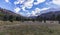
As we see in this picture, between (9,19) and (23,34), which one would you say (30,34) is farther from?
(9,19)

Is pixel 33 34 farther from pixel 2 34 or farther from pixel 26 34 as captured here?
pixel 2 34

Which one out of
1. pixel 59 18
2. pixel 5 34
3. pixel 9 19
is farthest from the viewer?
pixel 59 18

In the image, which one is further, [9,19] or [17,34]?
[9,19]

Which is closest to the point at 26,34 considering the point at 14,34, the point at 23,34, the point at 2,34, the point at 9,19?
the point at 23,34

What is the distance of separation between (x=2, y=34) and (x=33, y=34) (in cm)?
314

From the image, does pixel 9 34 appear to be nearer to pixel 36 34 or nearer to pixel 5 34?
pixel 5 34

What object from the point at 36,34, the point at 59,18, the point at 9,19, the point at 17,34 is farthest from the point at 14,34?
the point at 59,18

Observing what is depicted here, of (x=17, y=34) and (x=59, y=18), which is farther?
(x=59, y=18)

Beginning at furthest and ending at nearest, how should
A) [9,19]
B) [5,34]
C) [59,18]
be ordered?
1. [59,18]
2. [9,19]
3. [5,34]

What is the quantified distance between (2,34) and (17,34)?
4.78 feet

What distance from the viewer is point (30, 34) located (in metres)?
14.8

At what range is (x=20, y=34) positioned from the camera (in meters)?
14.6

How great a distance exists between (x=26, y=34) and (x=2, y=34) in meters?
2.37

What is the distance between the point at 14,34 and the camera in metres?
14.4
